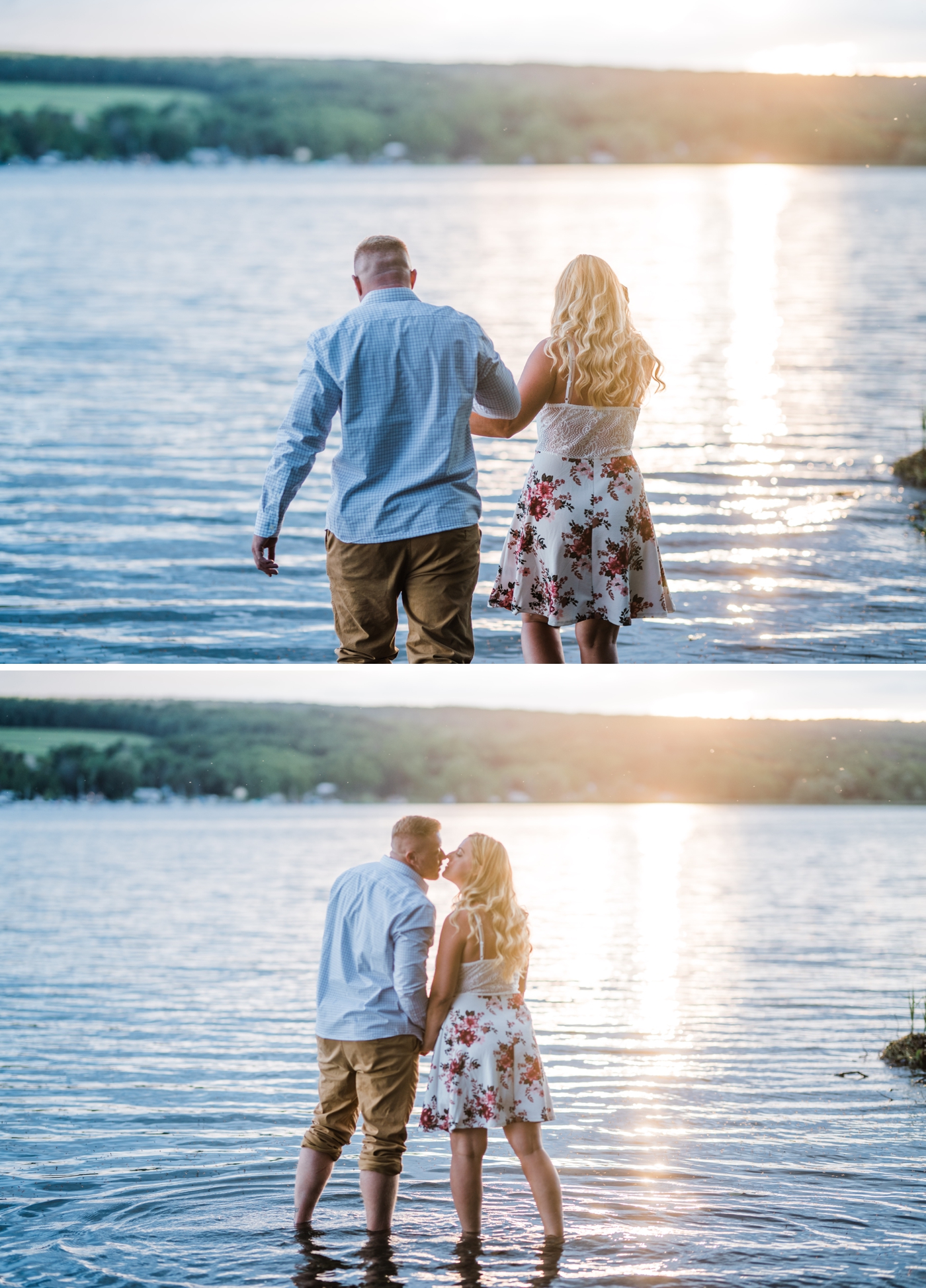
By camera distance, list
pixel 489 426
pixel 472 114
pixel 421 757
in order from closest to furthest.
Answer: pixel 489 426, pixel 472 114, pixel 421 757

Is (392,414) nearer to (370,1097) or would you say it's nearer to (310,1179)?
(370,1097)

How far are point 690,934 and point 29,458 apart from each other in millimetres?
7479

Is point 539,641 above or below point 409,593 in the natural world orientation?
below

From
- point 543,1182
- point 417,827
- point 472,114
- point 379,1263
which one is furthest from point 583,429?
point 472,114

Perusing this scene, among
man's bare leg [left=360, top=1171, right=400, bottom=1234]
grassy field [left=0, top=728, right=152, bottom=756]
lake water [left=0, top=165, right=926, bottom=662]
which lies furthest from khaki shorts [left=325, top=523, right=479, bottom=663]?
grassy field [left=0, top=728, right=152, bottom=756]

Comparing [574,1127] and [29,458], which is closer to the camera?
[574,1127]

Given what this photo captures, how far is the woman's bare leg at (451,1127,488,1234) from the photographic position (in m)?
4.54

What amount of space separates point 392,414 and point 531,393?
22.2 inches

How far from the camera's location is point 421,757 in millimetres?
44094

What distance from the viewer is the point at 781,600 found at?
744 cm

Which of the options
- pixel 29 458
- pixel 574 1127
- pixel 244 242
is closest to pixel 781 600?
pixel 574 1127

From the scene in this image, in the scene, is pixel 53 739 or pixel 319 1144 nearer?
pixel 319 1144

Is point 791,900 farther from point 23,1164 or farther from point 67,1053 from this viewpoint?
point 23,1164

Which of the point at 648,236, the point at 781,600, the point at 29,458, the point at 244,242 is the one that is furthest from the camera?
the point at 648,236
